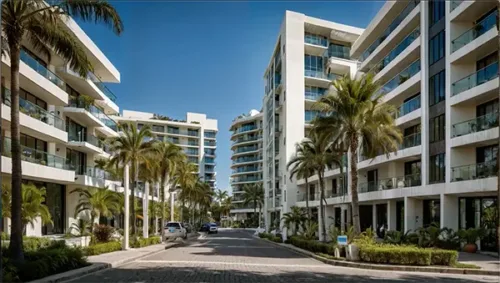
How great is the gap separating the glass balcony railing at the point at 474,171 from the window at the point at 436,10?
446 inches

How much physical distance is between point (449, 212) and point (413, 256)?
12.8 m

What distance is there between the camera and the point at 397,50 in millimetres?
43219

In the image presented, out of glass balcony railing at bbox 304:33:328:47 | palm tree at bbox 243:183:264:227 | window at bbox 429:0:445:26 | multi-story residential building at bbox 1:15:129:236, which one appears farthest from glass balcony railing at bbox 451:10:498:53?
palm tree at bbox 243:183:264:227

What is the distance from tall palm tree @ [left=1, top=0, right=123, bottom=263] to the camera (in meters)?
15.9

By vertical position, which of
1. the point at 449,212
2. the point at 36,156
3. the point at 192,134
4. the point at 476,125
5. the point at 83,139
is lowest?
the point at 449,212

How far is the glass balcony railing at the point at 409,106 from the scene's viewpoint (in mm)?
38850

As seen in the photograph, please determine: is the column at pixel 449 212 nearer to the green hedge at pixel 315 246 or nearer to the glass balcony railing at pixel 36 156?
the green hedge at pixel 315 246

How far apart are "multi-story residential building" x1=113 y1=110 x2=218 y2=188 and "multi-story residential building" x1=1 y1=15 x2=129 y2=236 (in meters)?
76.7

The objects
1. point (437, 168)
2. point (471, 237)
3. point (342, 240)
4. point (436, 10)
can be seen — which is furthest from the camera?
point (436, 10)

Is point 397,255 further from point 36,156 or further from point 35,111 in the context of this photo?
point 35,111

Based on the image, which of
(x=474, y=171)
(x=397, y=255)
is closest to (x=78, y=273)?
(x=397, y=255)

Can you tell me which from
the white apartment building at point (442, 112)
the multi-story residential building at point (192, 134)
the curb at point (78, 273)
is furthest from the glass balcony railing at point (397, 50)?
the multi-story residential building at point (192, 134)

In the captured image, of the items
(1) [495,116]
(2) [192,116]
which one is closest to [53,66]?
(1) [495,116]

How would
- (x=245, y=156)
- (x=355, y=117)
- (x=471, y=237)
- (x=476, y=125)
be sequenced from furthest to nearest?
(x=245, y=156) → (x=476, y=125) → (x=471, y=237) → (x=355, y=117)
